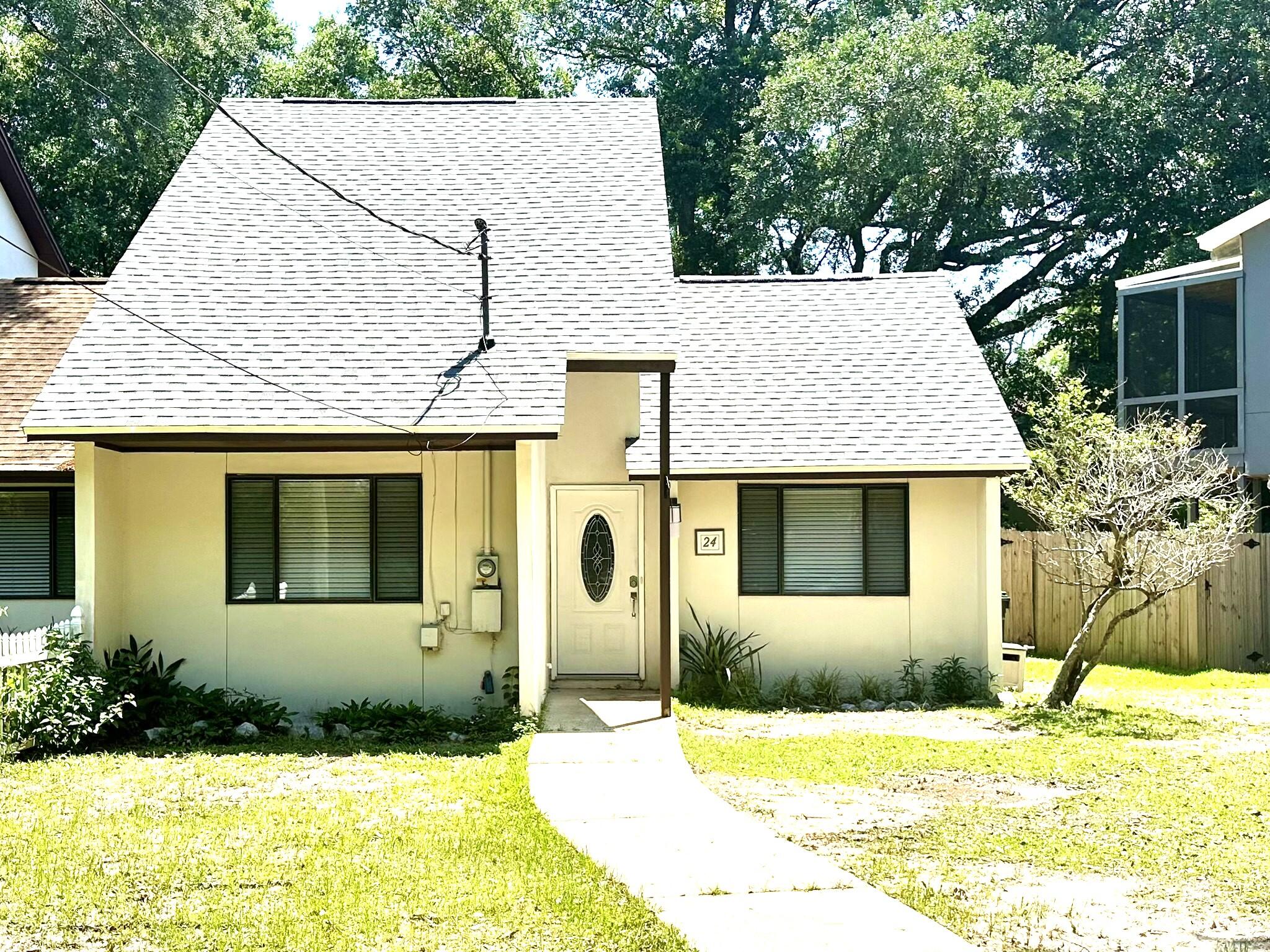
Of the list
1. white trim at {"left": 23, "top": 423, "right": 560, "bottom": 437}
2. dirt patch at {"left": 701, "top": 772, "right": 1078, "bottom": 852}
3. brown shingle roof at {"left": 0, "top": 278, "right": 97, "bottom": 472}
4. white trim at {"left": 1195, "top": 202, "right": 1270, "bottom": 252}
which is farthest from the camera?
white trim at {"left": 1195, "top": 202, "right": 1270, "bottom": 252}

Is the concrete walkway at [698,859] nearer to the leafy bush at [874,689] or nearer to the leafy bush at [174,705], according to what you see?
the leafy bush at [174,705]

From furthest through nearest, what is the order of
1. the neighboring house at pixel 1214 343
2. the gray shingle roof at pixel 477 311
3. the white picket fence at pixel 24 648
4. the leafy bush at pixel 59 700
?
the neighboring house at pixel 1214 343 < the gray shingle roof at pixel 477 311 < the white picket fence at pixel 24 648 < the leafy bush at pixel 59 700

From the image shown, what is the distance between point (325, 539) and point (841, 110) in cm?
2011

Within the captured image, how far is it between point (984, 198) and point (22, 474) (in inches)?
909

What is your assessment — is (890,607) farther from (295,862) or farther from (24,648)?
(24,648)

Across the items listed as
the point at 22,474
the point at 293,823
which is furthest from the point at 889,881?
the point at 22,474

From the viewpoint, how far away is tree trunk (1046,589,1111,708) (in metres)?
13.7

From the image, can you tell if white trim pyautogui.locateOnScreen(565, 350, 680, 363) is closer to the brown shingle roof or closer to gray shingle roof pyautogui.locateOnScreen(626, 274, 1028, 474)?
gray shingle roof pyautogui.locateOnScreen(626, 274, 1028, 474)

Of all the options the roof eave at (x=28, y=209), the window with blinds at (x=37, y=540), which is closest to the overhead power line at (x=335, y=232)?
the roof eave at (x=28, y=209)

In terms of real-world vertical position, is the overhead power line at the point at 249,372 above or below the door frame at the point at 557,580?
above

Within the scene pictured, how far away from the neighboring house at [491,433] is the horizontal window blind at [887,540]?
3 centimetres

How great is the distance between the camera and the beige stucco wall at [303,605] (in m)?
13.1

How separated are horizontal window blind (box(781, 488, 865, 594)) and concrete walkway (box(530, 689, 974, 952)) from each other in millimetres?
4109

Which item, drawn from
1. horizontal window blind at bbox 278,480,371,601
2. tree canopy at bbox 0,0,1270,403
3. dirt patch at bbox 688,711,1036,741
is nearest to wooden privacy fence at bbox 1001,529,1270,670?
dirt patch at bbox 688,711,1036,741
